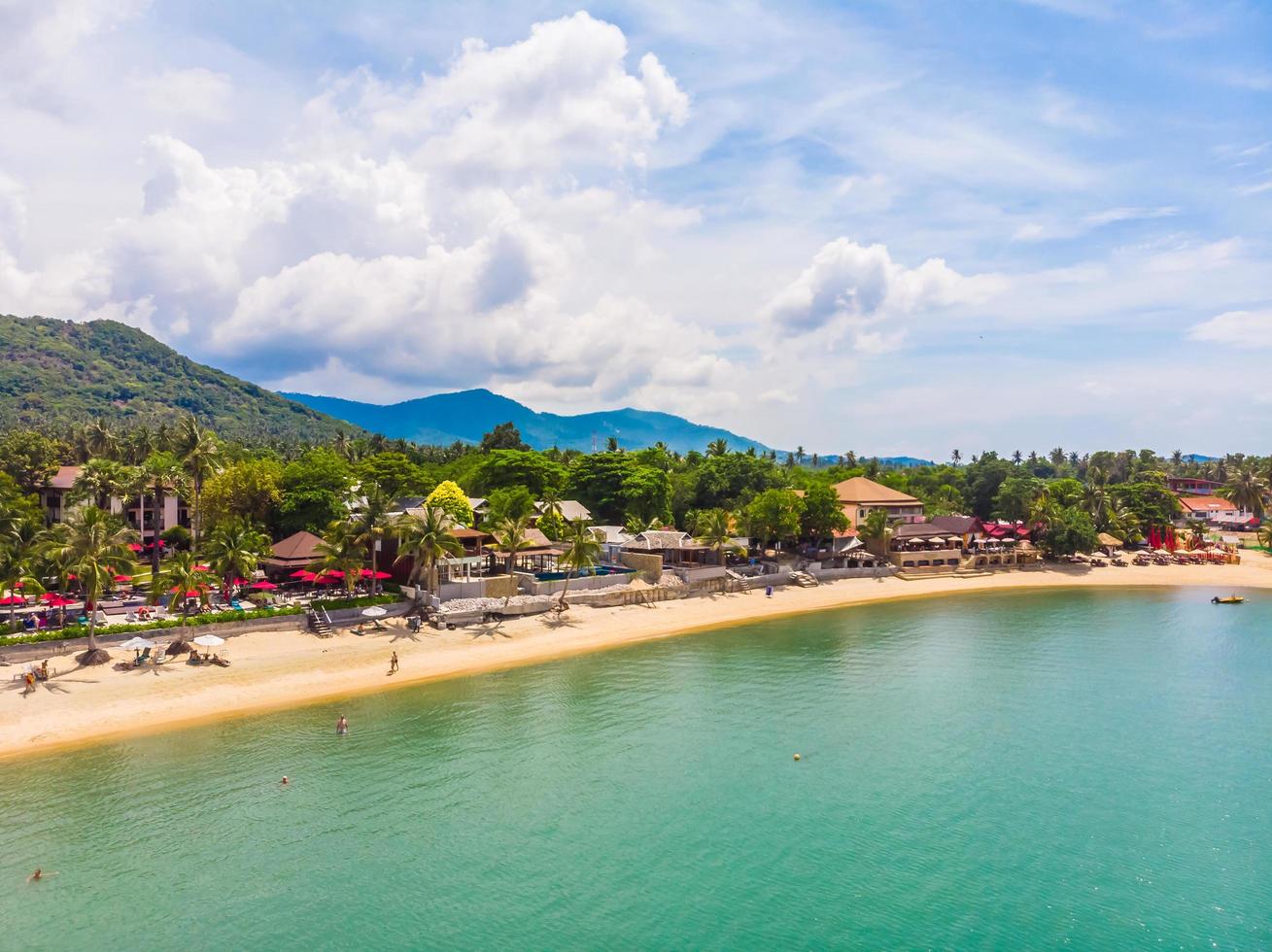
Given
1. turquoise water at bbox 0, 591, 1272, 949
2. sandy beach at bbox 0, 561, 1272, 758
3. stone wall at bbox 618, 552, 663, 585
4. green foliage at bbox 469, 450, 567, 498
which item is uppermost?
green foliage at bbox 469, 450, 567, 498

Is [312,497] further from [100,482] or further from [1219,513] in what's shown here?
[1219,513]

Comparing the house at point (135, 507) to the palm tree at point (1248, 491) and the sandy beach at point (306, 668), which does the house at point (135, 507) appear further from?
the palm tree at point (1248, 491)

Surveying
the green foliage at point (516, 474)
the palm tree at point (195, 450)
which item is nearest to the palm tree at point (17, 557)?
the palm tree at point (195, 450)

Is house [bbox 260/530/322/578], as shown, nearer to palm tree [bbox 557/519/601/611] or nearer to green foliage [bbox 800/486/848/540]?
palm tree [bbox 557/519/601/611]

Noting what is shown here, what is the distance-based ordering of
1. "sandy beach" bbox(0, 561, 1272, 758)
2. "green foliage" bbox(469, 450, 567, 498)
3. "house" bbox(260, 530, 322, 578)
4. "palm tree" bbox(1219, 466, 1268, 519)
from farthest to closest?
"palm tree" bbox(1219, 466, 1268, 519), "green foliage" bbox(469, 450, 567, 498), "house" bbox(260, 530, 322, 578), "sandy beach" bbox(0, 561, 1272, 758)

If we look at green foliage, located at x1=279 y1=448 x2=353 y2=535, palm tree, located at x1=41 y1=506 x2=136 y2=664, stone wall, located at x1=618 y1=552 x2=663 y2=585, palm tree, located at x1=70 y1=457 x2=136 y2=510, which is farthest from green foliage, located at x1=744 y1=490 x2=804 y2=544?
palm tree, located at x1=70 y1=457 x2=136 y2=510

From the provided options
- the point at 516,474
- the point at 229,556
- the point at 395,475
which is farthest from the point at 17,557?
the point at 516,474

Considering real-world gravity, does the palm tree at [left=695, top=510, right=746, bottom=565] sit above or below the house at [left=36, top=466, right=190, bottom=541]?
below
